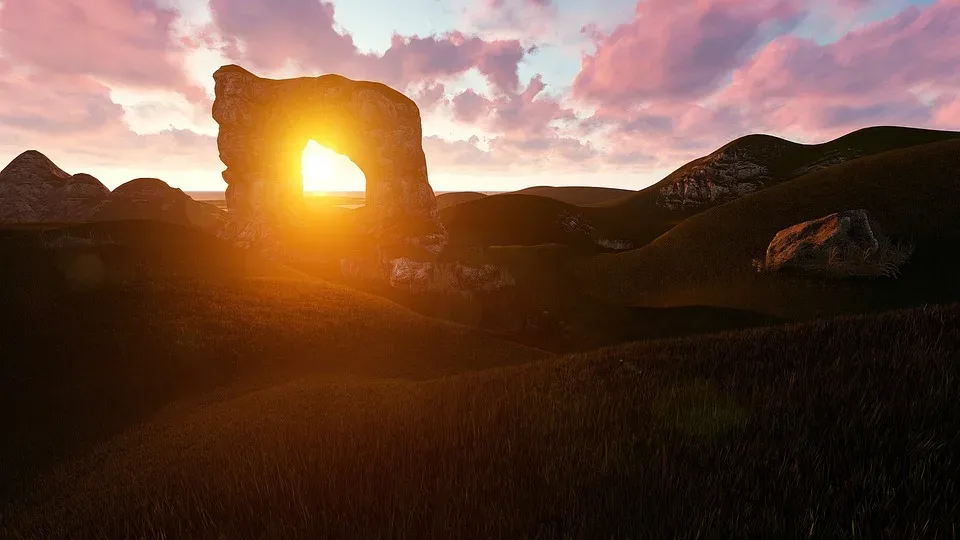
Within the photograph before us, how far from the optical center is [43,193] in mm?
90750

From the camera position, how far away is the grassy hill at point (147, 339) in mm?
12094

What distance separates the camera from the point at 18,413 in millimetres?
11539

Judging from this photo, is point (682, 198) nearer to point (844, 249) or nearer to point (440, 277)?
point (844, 249)

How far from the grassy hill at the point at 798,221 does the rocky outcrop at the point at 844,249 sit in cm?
99

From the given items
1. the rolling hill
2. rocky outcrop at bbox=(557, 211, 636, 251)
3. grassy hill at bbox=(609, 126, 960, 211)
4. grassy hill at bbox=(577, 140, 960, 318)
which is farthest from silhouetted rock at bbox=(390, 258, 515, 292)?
grassy hill at bbox=(609, 126, 960, 211)

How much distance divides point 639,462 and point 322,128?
233ft

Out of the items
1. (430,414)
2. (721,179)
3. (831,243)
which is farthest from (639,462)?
(721,179)

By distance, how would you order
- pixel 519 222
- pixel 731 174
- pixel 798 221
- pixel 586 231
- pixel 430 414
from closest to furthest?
1. pixel 430 414
2. pixel 798 221
3. pixel 519 222
4. pixel 586 231
5. pixel 731 174

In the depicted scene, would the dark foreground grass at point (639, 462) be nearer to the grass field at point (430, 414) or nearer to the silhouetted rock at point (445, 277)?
the grass field at point (430, 414)

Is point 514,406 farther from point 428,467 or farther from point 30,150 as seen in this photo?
point 30,150

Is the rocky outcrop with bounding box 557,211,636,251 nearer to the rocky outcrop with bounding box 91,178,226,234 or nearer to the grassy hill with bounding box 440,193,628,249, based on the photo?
the grassy hill with bounding box 440,193,628,249

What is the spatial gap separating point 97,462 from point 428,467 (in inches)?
416

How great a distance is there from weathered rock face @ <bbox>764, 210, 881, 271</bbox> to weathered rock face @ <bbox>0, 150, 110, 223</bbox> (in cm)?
12479

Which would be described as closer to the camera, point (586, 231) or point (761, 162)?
point (586, 231)
